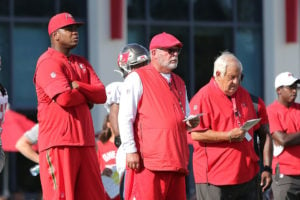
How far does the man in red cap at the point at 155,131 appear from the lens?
9.09 m

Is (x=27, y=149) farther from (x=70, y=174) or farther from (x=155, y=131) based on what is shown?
(x=155, y=131)

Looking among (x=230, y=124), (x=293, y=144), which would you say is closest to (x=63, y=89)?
(x=230, y=124)

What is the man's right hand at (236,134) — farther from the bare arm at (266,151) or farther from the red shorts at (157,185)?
the red shorts at (157,185)

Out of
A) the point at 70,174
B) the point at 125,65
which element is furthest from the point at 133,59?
the point at 70,174

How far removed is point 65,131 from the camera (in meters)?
9.34

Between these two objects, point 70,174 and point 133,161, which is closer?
point 133,161

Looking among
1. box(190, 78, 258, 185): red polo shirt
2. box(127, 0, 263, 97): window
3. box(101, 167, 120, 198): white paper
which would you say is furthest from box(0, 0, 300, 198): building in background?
box(190, 78, 258, 185): red polo shirt

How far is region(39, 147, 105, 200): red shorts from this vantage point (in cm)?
930

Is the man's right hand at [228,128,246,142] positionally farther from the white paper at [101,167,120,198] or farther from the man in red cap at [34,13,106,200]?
the white paper at [101,167,120,198]

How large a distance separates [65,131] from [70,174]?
39cm

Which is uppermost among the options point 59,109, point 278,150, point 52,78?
point 52,78

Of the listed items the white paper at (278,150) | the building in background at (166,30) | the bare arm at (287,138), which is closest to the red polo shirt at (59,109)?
the bare arm at (287,138)

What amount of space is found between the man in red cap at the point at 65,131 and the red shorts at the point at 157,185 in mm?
452

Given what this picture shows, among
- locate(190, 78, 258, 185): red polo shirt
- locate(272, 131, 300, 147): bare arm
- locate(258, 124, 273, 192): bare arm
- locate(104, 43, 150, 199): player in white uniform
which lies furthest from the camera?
locate(272, 131, 300, 147): bare arm
